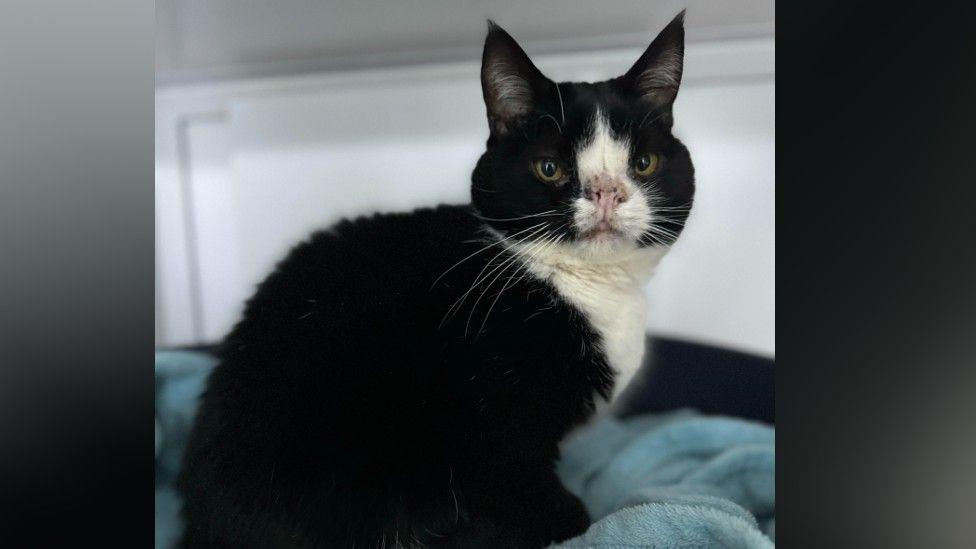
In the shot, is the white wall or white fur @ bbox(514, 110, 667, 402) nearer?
white fur @ bbox(514, 110, 667, 402)

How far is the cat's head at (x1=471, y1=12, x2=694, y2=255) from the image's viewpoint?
2.48 feet

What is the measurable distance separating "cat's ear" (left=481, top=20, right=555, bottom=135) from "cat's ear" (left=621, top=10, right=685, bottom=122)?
0.11 metres

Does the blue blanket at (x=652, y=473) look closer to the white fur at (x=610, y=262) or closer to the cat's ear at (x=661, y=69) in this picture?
the white fur at (x=610, y=262)

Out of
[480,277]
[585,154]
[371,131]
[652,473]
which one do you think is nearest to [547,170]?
[585,154]

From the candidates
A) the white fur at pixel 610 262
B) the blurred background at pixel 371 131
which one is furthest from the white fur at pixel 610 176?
the blurred background at pixel 371 131

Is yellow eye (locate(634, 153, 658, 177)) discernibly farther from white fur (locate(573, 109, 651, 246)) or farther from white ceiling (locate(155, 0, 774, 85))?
white ceiling (locate(155, 0, 774, 85))

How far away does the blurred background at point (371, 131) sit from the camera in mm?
837

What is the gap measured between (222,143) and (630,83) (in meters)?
0.56

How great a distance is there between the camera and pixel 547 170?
778 millimetres

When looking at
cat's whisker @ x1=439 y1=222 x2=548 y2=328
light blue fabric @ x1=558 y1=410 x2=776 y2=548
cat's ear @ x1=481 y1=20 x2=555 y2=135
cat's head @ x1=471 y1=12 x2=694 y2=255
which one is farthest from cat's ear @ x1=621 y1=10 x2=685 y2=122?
light blue fabric @ x1=558 y1=410 x2=776 y2=548
